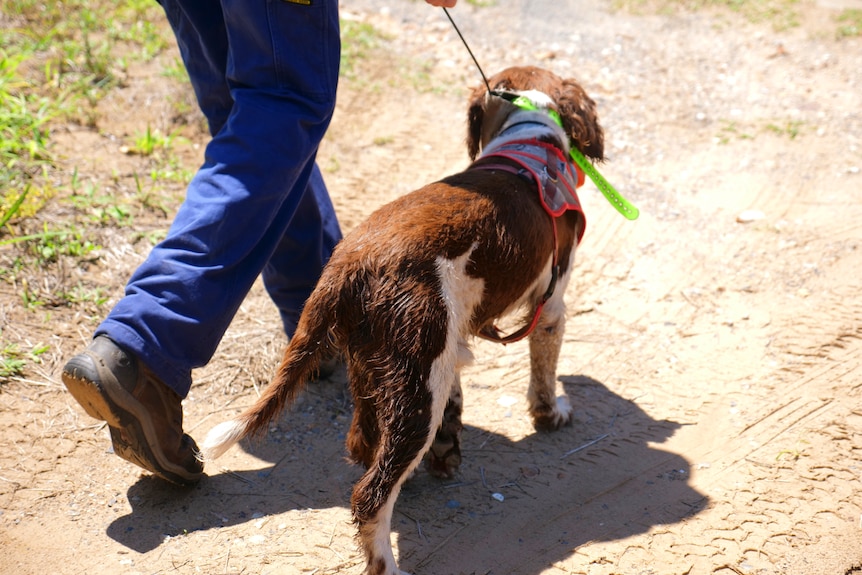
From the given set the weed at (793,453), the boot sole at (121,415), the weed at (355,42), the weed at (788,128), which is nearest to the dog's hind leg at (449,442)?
the boot sole at (121,415)

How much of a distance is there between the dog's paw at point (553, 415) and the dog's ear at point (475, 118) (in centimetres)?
123

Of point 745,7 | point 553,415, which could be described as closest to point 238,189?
point 553,415

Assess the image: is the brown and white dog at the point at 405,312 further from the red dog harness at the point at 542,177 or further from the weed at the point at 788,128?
the weed at the point at 788,128

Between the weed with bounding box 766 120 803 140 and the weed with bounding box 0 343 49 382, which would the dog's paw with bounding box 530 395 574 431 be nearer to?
the weed with bounding box 0 343 49 382

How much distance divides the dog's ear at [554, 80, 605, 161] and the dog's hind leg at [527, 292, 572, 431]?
674 millimetres

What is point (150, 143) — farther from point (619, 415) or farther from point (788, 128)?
point (788, 128)

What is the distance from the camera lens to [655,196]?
16.4ft

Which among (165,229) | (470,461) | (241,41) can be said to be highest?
(241,41)

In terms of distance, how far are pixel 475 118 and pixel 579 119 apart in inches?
20.1

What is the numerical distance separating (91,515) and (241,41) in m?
1.81

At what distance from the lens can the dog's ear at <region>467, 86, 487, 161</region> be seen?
3.49 m

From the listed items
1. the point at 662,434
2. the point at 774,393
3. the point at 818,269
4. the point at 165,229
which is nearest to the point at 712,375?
the point at 774,393

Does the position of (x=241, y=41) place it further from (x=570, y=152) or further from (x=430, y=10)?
(x=430, y=10)

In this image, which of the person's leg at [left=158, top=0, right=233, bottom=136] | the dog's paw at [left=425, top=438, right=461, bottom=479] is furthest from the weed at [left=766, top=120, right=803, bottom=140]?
the person's leg at [left=158, top=0, right=233, bottom=136]
